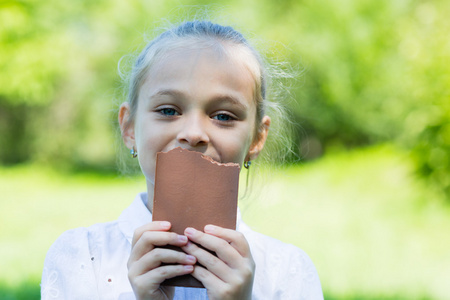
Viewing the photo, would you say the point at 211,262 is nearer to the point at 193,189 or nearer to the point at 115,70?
the point at 193,189

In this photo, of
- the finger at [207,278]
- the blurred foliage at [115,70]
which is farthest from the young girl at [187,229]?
the blurred foliage at [115,70]

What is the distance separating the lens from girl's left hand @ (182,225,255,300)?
1.61 meters

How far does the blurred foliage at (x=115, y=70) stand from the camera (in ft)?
45.7

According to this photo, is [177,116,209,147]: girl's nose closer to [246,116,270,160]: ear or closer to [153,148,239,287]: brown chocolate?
[153,148,239,287]: brown chocolate

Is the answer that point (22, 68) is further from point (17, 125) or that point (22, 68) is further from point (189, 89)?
point (189, 89)

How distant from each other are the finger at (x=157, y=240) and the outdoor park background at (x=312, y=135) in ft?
4.13

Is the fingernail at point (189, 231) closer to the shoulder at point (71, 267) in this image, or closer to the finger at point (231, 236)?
the finger at point (231, 236)

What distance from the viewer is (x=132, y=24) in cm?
1552

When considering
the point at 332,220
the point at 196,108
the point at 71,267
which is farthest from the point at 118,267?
the point at 332,220

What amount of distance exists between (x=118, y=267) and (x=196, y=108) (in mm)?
716

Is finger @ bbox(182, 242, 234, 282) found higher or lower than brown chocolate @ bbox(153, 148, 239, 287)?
lower

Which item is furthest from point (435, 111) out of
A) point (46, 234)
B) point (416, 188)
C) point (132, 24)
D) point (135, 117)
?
point (132, 24)

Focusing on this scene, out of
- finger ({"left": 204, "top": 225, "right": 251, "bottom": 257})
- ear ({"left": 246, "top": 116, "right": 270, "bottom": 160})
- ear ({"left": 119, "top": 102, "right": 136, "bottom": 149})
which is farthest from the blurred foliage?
finger ({"left": 204, "top": 225, "right": 251, "bottom": 257})

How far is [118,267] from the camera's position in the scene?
203 cm
